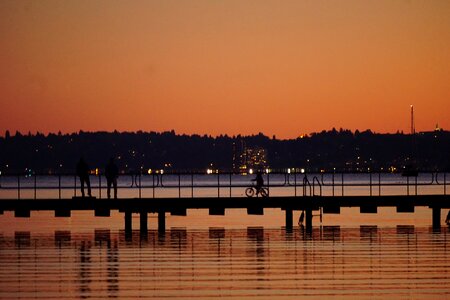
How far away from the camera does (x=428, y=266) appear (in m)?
29.7

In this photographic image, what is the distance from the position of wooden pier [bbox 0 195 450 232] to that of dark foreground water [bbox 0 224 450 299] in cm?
117

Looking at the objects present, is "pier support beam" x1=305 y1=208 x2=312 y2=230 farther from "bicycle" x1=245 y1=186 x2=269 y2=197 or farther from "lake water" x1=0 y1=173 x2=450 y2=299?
"bicycle" x1=245 y1=186 x2=269 y2=197

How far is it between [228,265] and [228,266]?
266 mm

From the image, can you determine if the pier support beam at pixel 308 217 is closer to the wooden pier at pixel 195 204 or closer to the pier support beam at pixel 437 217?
the wooden pier at pixel 195 204

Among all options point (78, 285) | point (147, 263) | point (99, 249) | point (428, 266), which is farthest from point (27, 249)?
point (428, 266)

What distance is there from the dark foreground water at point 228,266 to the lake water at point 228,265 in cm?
2

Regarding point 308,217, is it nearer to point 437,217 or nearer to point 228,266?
point 437,217

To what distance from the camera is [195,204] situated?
4406 centimetres

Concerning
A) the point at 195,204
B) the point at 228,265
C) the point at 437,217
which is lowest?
the point at 228,265

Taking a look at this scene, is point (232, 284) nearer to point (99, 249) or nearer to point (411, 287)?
point (411, 287)

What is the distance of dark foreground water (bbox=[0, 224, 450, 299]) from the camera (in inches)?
993

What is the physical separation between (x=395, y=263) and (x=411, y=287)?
501 centimetres

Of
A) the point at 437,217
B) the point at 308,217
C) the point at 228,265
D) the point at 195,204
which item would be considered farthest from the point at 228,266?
the point at 437,217

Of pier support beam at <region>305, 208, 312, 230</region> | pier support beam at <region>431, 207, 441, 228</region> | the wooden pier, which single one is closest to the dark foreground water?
the wooden pier
